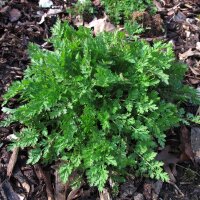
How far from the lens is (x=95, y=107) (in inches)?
127

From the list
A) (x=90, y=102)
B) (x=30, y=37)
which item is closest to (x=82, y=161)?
(x=90, y=102)

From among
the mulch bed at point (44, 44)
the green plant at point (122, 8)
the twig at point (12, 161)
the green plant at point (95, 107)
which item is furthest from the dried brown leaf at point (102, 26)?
the twig at point (12, 161)

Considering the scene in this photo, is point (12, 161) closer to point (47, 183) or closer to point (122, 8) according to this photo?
point (47, 183)

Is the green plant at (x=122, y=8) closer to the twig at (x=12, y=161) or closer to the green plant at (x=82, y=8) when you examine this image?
the green plant at (x=82, y=8)

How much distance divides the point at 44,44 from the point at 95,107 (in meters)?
1.34

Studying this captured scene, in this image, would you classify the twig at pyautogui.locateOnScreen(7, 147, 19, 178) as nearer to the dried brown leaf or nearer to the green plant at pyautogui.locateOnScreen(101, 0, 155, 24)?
the dried brown leaf

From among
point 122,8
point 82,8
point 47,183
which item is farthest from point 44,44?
point 47,183

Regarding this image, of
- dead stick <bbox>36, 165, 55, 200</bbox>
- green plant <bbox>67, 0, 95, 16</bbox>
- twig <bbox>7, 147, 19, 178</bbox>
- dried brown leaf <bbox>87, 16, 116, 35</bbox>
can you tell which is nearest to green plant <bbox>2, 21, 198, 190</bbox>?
dead stick <bbox>36, 165, 55, 200</bbox>

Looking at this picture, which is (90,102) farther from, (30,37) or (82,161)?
(30,37)

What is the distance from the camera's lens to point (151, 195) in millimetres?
3348

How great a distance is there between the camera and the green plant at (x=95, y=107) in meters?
3.06

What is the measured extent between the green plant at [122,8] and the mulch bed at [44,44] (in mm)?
190

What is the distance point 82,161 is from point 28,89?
726 mm

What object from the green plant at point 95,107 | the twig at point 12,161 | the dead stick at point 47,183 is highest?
the green plant at point 95,107
